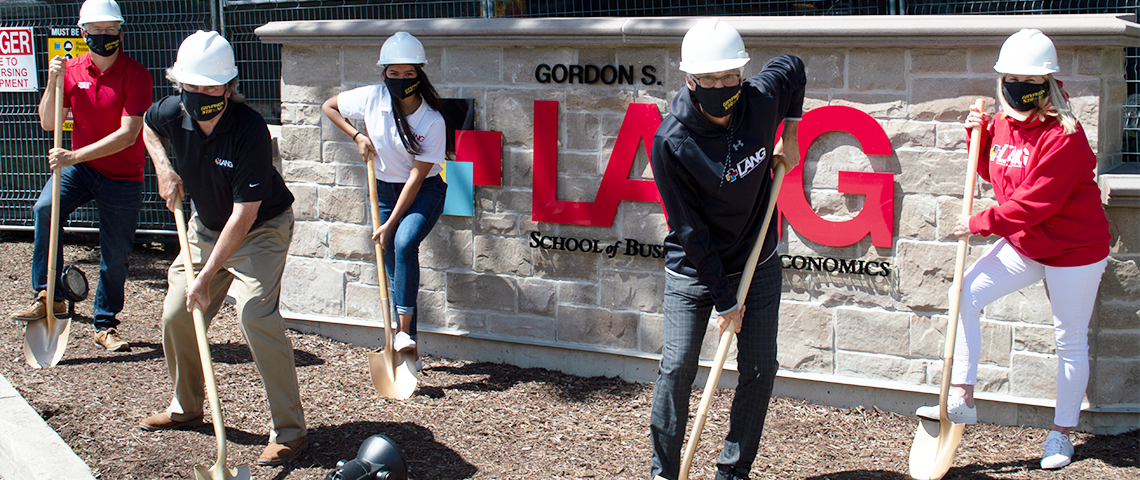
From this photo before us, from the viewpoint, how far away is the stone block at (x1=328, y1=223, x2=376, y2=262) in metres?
5.99

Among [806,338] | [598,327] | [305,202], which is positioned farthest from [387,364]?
[806,338]

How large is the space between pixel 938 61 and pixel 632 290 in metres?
2.01

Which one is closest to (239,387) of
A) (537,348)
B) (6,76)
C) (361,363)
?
(361,363)

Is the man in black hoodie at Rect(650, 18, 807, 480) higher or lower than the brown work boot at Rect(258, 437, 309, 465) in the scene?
higher

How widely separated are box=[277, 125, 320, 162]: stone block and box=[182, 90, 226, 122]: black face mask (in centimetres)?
212

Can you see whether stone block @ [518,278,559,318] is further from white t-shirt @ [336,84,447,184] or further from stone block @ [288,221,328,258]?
stone block @ [288,221,328,258]

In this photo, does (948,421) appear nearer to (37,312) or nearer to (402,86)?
(402,86)

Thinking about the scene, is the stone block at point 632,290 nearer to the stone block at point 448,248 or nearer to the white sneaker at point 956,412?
the stone block at point 448,248

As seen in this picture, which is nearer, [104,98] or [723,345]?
[723,345]

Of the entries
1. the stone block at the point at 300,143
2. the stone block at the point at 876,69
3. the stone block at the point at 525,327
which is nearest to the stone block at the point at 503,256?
the stone block at the point at 525,327

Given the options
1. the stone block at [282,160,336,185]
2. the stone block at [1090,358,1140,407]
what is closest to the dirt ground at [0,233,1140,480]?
the stone block at [1090,358,1140,407]

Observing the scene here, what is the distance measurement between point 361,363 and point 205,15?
3848mm

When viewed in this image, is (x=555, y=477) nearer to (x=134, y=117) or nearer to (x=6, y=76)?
(x=134, y=117)

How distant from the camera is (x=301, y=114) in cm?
606
